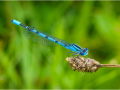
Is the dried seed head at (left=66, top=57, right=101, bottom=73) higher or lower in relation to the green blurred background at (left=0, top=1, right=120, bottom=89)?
lower

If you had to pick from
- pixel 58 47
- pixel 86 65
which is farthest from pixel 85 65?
pixel 58 47

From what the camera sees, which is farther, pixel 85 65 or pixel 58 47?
pixel 58 47

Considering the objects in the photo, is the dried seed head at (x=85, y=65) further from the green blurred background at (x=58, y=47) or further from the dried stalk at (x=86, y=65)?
the green blurred background at (x=58, y=47)

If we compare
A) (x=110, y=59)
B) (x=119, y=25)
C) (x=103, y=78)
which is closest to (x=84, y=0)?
(x=119, y=25)

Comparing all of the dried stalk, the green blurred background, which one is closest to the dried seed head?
the dried stalk

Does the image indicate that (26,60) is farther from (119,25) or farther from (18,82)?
(119,25)

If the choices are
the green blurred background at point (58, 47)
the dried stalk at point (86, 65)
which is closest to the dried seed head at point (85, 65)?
the dried stalk at point (86, 65)

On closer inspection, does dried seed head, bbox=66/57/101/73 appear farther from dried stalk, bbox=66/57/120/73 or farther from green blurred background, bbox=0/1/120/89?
green blurred background, bbox=0/1/120/89

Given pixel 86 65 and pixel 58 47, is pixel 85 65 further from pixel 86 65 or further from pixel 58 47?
pixel 58 47

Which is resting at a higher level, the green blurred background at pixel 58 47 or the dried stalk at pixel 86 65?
the green blurred background at pixel 58 47
